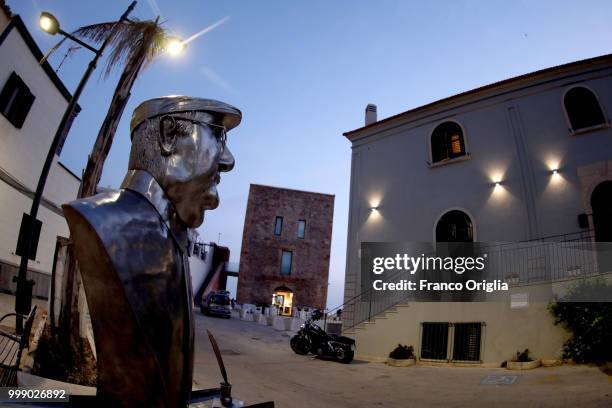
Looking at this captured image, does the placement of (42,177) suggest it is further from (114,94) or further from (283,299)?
(283,299)

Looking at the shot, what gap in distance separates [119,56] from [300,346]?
9591 millimetres

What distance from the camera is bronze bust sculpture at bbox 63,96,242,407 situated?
3.92ft

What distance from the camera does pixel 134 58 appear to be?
522cm

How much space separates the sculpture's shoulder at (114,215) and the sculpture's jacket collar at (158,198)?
0.02 metres

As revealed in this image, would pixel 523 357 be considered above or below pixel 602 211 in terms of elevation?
below

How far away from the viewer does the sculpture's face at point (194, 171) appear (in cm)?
141

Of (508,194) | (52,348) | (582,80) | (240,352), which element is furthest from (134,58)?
(582,80)

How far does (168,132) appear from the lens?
4.83ft

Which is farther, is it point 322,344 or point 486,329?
point 322,344

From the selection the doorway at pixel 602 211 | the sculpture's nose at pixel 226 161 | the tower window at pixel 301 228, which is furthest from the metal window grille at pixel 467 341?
the tower window at pixel 301 228

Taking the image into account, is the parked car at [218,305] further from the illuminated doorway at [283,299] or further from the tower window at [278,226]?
the tower window at [278,226]

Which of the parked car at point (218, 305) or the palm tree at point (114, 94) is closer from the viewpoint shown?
the palm tree at point (114, 94)

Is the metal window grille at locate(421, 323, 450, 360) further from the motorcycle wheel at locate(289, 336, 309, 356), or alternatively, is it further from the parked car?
the parked car

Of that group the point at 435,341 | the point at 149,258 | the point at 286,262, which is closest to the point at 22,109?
the point at 149,258
